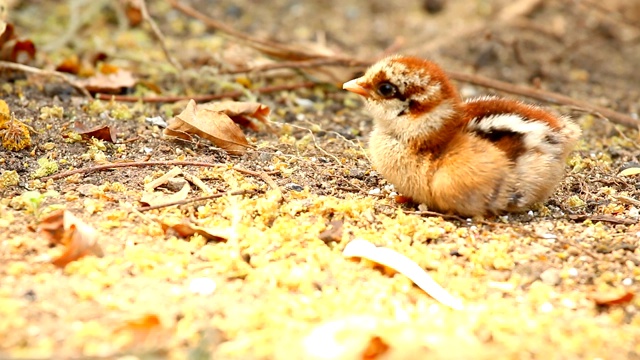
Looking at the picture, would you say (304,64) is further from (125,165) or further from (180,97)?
(125,165)

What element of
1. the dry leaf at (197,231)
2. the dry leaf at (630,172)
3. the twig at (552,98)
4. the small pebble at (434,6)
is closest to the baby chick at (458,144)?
the dry leaf at (630,172)

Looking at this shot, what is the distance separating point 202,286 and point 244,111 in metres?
2.13

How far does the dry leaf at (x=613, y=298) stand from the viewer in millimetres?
3354

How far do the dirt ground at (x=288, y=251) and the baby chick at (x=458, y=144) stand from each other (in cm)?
16

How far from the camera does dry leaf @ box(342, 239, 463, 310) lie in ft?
11.1

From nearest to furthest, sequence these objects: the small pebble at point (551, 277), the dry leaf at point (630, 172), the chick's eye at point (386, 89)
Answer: the small pebble at point (551, 277) → the chick's eye at point (386, 89) → the dry leaf at point (630, 172)

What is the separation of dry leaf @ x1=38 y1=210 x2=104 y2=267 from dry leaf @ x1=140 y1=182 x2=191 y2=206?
0.39 meters

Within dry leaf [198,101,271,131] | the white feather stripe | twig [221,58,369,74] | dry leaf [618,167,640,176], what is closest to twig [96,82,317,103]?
twig [221,58,369,74]

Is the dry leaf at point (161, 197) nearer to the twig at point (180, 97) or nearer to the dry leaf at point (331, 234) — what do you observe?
the dry leaf at point (331, 234)

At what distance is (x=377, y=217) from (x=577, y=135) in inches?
46.3

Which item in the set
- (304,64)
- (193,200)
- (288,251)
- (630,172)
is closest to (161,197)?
(193,200)

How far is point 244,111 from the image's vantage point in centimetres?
523

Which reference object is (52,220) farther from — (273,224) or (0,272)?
(273,224)

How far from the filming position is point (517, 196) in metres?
3.97
